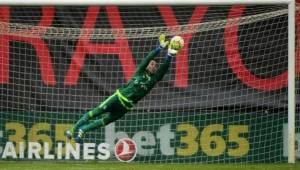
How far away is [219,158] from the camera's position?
1159 cm

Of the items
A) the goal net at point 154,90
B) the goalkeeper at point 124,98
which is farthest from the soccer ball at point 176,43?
the goal net at point 154,90

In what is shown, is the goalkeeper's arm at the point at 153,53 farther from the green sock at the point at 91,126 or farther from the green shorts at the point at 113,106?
the green sock at the point at 91,126

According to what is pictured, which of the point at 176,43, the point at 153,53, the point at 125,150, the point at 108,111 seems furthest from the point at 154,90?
the point at 176,43

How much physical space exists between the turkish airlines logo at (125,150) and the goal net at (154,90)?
0.10 meters

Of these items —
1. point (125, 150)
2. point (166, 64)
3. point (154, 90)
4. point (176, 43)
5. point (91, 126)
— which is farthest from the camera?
point (154, 90)

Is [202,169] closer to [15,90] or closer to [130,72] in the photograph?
[130,72]

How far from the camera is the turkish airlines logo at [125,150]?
11.6m

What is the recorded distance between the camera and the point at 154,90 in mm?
11727

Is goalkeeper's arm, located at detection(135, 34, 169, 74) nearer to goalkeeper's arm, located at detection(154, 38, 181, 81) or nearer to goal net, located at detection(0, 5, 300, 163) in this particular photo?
goalkeeper's arm, located at detection(154, 38, 181, 81)

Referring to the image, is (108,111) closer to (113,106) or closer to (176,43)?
(113,106)

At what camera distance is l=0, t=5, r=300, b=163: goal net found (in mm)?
11539

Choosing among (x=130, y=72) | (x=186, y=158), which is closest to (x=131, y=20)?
(x=130, y=72)

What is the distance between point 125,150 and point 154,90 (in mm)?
1094

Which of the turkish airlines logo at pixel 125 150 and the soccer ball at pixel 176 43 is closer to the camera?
the soccer ball at pixel 176 43
